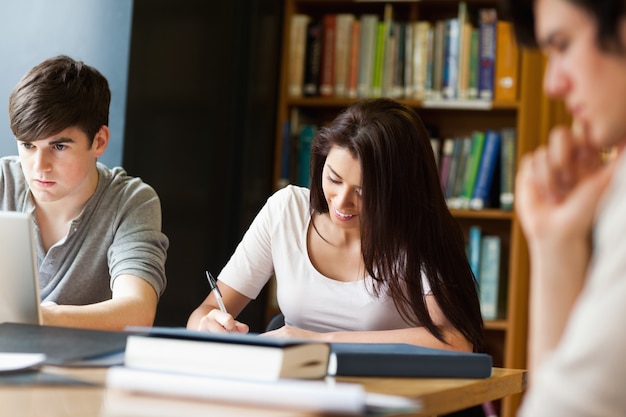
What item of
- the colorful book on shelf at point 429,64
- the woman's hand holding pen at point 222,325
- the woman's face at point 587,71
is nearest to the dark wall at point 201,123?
the colorful book on shelf at point 429,64

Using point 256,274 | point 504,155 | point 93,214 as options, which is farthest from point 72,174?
point 504,155

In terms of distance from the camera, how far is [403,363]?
127 cm

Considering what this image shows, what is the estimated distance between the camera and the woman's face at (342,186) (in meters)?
1.92

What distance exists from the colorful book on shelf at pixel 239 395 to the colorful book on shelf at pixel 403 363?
0.17 metres

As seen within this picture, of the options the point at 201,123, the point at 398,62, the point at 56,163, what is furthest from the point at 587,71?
the point at 398,62

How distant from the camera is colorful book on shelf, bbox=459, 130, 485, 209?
3232 millimetres

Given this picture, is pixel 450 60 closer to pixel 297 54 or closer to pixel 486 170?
pixel 486 170

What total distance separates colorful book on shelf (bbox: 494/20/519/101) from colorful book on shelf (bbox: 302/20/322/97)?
68cm

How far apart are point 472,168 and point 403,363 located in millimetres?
2060

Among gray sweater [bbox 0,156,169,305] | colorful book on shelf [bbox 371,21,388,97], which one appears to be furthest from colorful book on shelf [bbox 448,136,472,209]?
gray sweater [bbox 0,156,169,305]

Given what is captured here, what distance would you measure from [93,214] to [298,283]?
0.49 meters

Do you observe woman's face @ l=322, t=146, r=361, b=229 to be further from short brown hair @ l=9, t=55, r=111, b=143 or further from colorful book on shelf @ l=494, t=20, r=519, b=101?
colorful book on shelf @ l=494, t=20, r=519, b=101

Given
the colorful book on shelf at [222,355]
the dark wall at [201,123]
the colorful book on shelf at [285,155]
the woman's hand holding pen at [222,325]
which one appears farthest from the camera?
the colorful book on shelf at [285,155]

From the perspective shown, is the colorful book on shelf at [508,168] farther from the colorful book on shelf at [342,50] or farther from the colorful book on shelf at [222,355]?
the colorful book on shelf at [222,355]
